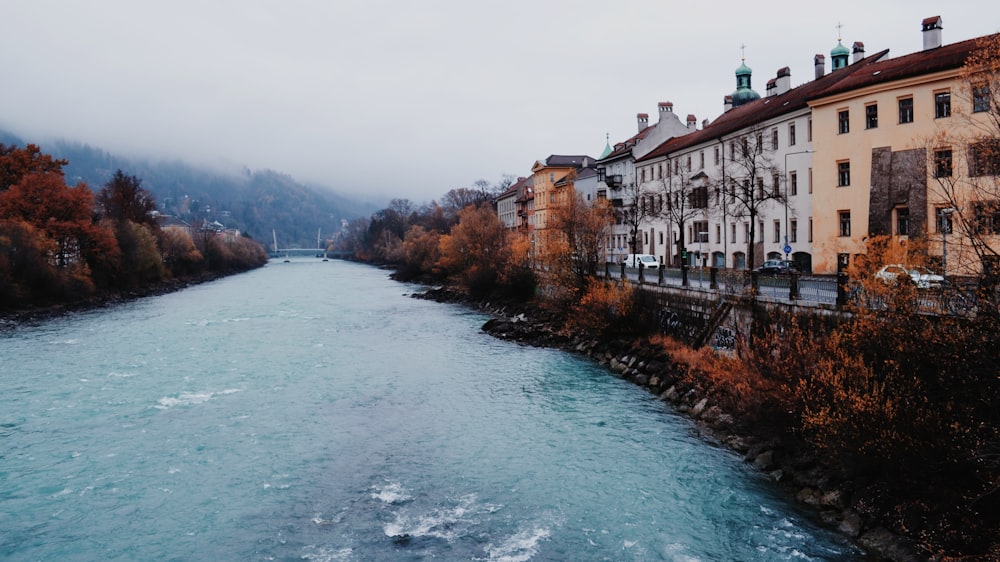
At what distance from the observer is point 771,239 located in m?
36.1

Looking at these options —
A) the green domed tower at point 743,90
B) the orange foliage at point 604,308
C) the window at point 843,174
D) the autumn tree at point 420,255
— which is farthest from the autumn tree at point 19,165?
the window at point 843,174

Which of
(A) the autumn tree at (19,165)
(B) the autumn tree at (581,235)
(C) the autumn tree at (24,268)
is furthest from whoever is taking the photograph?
(A) the autumn tree at (19,165)

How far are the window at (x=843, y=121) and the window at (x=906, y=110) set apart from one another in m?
2.39

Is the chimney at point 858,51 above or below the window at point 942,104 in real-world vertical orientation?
above

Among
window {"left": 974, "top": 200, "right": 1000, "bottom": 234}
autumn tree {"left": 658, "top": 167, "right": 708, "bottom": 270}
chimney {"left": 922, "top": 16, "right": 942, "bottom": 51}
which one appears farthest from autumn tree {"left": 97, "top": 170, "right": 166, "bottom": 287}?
window {"left": 974, "top": 200, "right": 1000, "bottom": 234}

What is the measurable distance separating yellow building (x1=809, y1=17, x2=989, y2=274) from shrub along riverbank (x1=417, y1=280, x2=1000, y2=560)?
40.1 feet

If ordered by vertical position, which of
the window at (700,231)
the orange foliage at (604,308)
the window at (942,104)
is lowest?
the orange foliage at (604,308)

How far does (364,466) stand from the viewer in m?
15.4

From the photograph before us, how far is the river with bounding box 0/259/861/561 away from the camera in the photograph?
11.6 metres

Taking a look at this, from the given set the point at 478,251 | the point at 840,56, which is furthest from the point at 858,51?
the point at 478,251

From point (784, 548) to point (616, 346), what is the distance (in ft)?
52.7

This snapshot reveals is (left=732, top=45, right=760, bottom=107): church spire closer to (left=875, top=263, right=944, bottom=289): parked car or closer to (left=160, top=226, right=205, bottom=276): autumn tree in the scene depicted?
(left=875, top=263, right=944, bottom=289): parked car

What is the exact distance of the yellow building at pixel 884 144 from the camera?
2528cm

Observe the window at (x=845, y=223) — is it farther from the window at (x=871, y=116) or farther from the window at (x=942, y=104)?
the window at (x=942, y=104)
